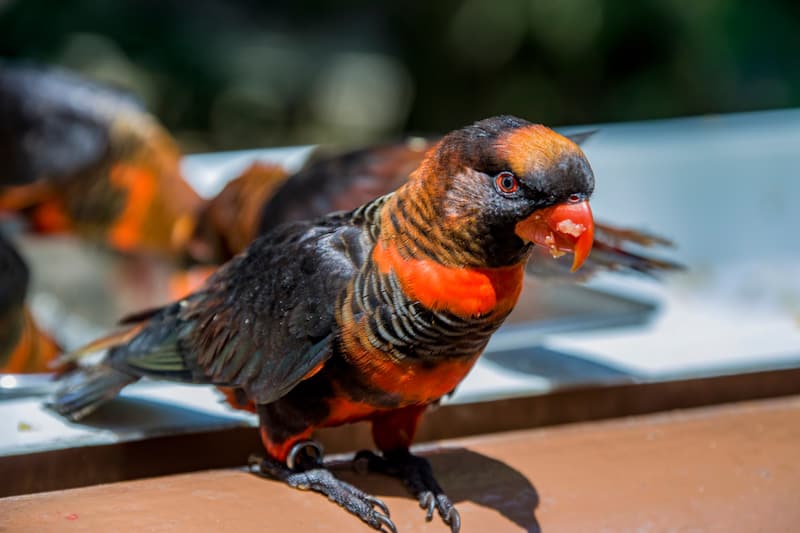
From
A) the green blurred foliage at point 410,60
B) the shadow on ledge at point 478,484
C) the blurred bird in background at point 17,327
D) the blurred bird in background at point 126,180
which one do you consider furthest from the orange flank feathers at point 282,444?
the green blurred foliage at point 410,60

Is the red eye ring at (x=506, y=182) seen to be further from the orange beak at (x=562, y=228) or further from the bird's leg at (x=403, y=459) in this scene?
the bird's leg at (x=403, y=459)

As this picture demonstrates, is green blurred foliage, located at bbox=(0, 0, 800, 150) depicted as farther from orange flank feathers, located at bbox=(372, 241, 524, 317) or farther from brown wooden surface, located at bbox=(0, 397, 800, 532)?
orange flank feathers, located at bbox=(372, 241, 524, 317)

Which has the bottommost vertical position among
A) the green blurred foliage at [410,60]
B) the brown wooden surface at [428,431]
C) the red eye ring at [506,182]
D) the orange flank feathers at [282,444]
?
the green blurred foliage at [410,60]

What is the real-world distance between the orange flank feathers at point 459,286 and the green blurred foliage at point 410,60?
378 centimetres

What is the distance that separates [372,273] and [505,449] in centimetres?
47

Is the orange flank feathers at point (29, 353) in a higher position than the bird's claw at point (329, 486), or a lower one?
lower

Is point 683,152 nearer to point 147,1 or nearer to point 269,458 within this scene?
point 269,458

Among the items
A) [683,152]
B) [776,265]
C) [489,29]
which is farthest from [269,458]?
[489,29]

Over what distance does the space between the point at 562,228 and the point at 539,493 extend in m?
0.47

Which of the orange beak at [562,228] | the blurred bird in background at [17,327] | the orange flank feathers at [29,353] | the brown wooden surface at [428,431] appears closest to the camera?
the orange beak at [562,228]

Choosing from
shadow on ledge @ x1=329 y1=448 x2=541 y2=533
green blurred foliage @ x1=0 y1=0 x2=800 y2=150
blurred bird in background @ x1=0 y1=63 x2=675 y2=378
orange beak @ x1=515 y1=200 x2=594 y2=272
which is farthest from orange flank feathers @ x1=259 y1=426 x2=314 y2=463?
green blurred foliage @ x1=0 y1=0 x2=800 y2=150

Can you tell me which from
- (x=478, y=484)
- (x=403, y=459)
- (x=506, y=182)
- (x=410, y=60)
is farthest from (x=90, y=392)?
(x=410, y=60)

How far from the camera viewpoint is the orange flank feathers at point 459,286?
48.4 inches

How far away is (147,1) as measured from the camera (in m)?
5.09
